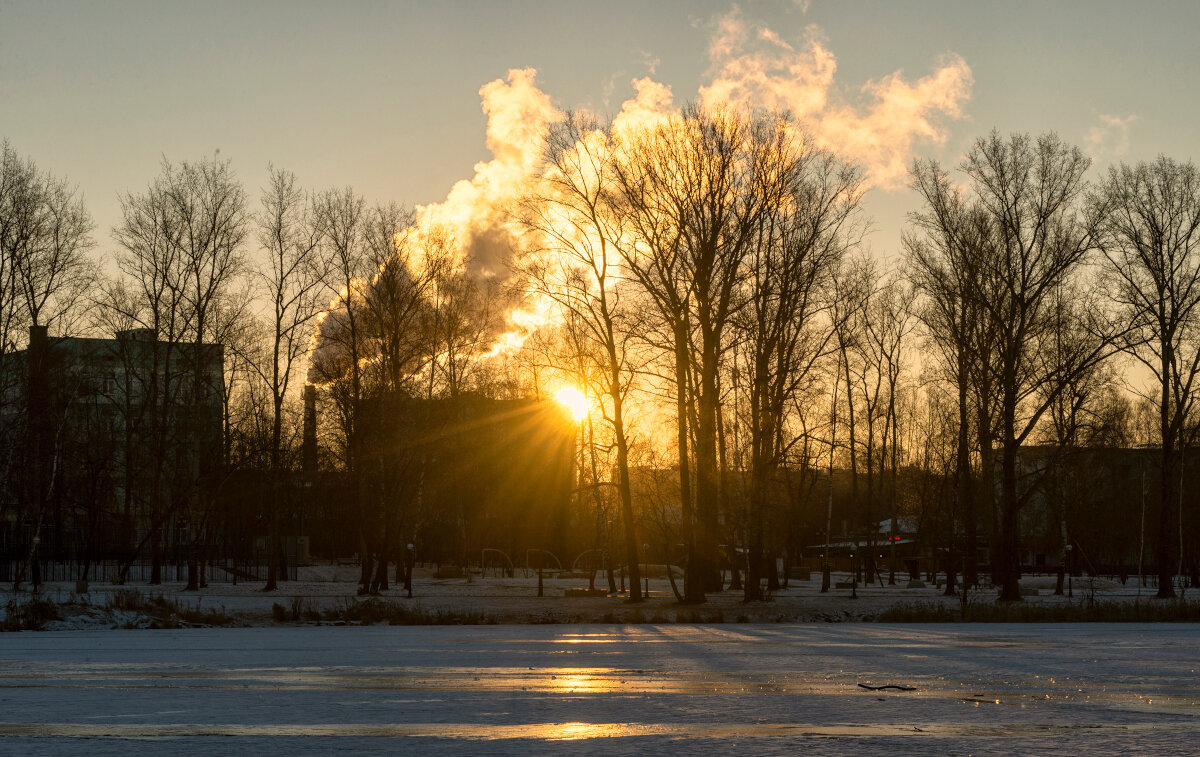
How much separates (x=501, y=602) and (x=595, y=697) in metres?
27.2

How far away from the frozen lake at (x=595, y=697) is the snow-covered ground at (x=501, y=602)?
32.1ft

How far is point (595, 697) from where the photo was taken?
8.30m

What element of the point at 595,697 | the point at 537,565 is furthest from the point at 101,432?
the point at 595,697

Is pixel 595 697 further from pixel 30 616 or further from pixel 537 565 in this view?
pixel 537 565

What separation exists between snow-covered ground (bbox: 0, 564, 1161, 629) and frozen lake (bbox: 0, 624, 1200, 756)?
9.79m

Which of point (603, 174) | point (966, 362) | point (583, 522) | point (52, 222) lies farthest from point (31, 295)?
point (583, 522)

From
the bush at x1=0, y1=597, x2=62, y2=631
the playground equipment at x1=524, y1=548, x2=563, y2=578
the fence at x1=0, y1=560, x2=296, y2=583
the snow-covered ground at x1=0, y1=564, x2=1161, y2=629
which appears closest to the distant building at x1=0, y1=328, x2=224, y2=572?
the fence at x1=0, y1=560, x2=296, y2=583

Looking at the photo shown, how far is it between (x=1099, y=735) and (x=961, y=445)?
37127mm

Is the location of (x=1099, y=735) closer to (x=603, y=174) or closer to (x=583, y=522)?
(x=603, y=174)

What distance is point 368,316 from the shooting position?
46.4 meters

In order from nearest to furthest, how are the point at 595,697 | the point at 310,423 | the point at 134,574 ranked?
1. the point at 595,697
2. the point at 310,423
3. the point at 134,574

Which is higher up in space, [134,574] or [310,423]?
[310,423]

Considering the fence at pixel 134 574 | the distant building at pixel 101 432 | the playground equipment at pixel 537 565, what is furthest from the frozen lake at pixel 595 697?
the playground equipment at pixel 537 565

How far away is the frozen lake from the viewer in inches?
241
